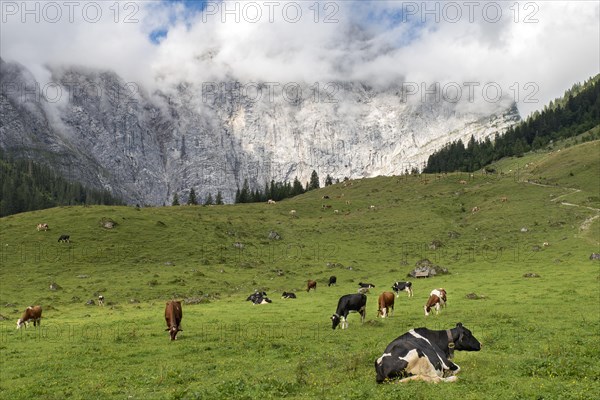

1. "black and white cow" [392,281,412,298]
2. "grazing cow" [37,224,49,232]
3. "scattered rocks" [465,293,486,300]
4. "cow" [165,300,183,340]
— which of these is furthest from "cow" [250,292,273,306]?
"grazing cow" [37,224,49,232]

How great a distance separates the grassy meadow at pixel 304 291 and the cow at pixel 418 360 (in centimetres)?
64

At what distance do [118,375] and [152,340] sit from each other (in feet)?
23.0

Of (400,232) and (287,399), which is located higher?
(400,232)

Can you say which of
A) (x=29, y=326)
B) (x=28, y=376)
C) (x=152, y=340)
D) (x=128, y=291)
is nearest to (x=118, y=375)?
(x=28, y=376)

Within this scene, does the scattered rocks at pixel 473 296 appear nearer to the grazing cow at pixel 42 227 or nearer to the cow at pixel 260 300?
the cow at pixel 260 300

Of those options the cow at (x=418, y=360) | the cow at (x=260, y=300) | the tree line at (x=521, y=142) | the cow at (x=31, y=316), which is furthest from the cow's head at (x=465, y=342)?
the tree line at (x=521, y=142)

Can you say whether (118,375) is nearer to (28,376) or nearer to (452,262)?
(28,376)

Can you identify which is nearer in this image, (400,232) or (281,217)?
(400,232)

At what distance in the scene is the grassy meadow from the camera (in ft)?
53.9

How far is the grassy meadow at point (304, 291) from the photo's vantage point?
53.9 ft

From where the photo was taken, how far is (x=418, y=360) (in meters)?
15.2

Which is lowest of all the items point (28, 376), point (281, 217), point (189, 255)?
point (28, 376)

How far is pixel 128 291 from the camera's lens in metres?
48.9

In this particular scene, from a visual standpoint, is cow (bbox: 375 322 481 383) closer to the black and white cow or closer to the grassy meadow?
the grassy meadow
